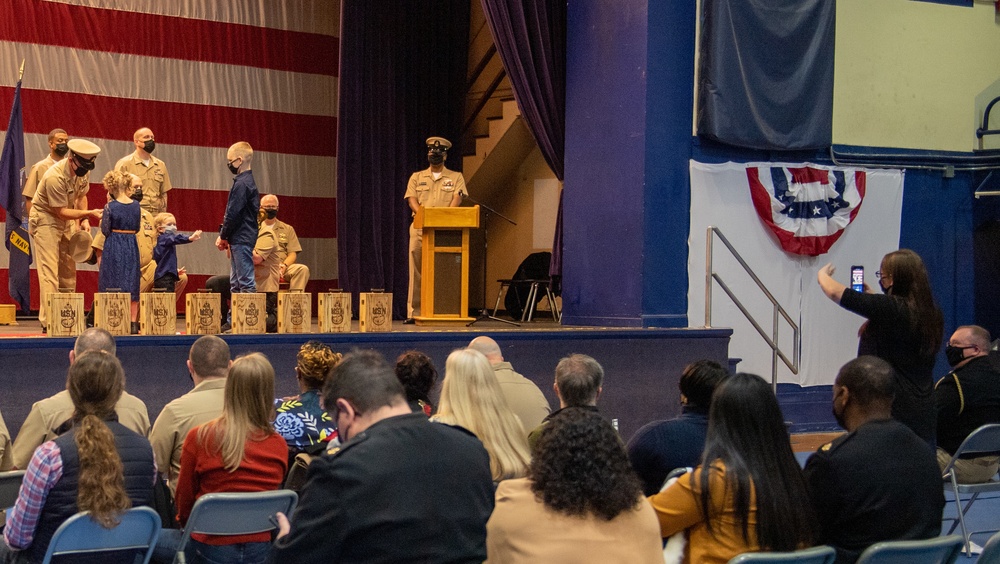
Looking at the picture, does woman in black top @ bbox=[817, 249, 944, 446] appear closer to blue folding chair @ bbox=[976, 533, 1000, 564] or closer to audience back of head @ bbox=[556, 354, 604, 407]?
audience back of head @ bbox=[556, 354, 604, 407]

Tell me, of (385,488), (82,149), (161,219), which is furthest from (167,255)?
(385,488)

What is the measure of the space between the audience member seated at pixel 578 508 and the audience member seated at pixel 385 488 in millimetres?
87

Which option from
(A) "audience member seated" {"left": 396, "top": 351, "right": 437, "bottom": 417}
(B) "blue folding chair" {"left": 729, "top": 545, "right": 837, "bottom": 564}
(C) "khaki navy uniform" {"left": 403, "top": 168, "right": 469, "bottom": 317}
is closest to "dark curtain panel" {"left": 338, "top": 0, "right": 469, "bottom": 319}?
(C) "khaki navy uniform" {"left": 403, "top": 168, "right": 469, "bottom": 317}

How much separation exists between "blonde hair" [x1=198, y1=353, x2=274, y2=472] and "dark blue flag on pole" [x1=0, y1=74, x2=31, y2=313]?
18.6 ft

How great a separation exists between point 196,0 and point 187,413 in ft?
26.3

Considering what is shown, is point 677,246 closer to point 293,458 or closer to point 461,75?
point 461,75

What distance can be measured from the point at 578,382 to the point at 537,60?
586 cm

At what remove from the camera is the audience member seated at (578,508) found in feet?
7.48

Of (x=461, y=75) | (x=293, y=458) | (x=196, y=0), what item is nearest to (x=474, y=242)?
(x=461, y=75)

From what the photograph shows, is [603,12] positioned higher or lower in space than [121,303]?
higher

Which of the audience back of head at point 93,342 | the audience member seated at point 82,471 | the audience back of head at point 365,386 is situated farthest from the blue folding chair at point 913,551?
the audience back of head at point 93,342

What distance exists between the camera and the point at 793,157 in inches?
362

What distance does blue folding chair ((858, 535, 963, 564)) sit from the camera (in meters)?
2.87

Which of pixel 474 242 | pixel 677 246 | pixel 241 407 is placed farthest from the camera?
pixel 474 242
